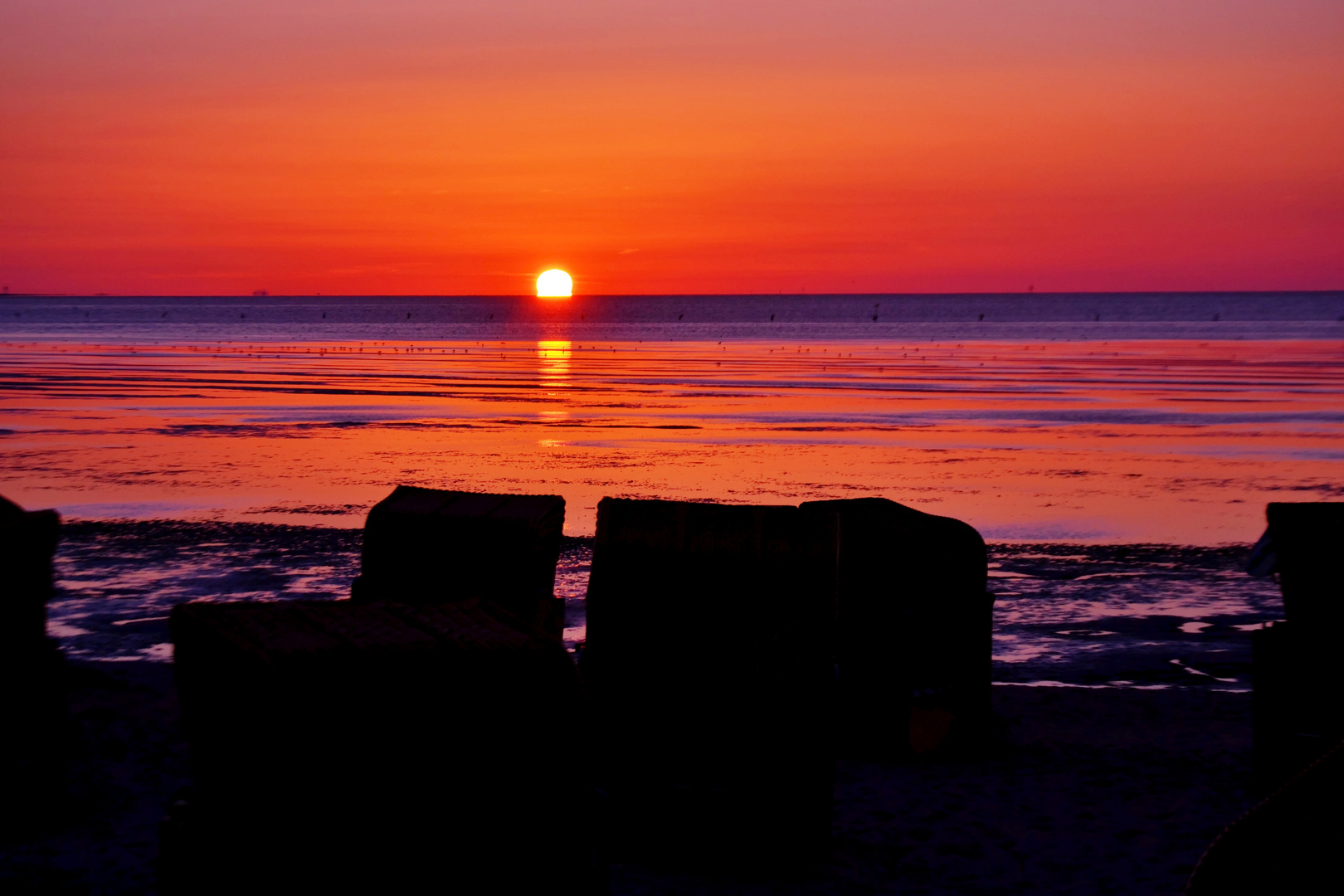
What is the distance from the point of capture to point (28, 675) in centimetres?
510

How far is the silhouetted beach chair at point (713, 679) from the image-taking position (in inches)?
191

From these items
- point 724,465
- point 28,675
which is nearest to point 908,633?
point 28,675

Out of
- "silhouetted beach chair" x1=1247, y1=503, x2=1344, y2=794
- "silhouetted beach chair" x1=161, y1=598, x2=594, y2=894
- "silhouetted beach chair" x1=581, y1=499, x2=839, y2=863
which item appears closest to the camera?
"silhouetted beach chair" x1=161, y1=598, x2=594, y2=894

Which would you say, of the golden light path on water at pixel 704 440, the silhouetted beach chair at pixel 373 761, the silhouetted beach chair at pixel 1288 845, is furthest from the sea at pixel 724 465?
the silhouetted beach chair at pixel 1288 845

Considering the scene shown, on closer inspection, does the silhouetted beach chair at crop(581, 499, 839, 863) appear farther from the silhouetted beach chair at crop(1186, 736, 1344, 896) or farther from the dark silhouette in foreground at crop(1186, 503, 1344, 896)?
the silhouetted beach chair at crop(1186, 736, 1344, 896)

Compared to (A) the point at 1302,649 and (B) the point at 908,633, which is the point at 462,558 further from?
(A) the point at 1302,649

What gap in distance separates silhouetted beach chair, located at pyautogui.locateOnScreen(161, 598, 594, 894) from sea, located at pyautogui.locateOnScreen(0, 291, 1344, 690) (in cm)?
149

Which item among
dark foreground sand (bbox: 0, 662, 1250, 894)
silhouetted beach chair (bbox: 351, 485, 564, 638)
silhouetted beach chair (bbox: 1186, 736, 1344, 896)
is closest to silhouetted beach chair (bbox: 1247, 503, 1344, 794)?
dark foreground sand (bbox: 0, 662, 1250, 894)

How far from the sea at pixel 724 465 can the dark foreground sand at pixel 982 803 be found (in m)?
0.79

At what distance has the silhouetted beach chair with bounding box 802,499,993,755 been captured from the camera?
6.41m

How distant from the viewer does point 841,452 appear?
18344 millimetres

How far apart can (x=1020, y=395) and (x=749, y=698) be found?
2613 cm

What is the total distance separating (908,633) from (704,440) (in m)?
13.6

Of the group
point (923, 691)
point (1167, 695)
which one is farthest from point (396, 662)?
point (1167, 695)
